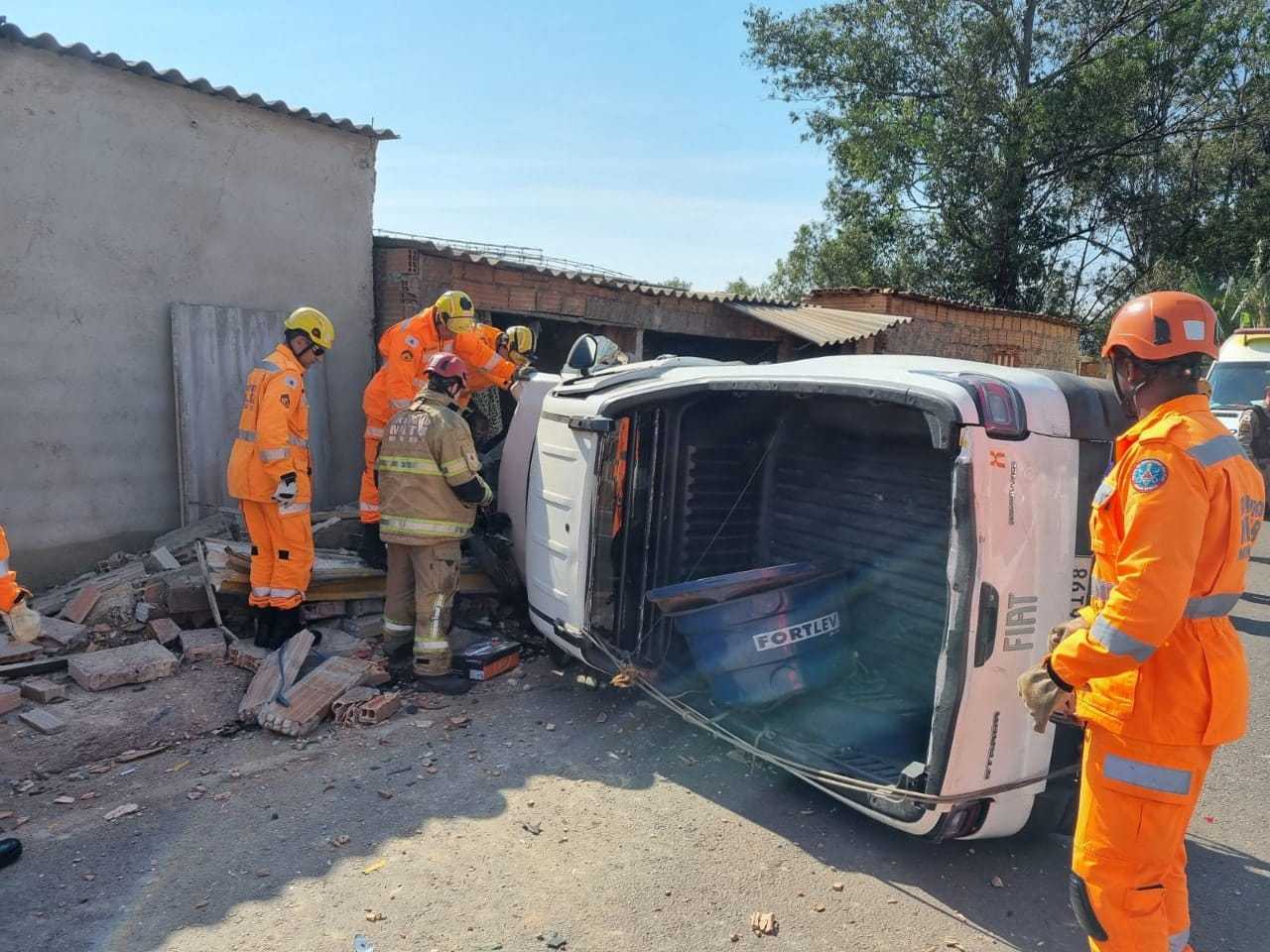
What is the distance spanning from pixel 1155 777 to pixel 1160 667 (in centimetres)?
28

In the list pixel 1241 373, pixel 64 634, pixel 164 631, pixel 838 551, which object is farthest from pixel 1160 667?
pixel 1241 373

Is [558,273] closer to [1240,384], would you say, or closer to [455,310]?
[455,310]

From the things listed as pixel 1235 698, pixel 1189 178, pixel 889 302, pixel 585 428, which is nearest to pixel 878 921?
pixel 1235 698

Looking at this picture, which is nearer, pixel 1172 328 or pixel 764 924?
pixel 1172 328

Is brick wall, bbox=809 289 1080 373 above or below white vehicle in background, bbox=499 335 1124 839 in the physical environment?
above

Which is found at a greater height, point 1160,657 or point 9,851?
point 1160,657

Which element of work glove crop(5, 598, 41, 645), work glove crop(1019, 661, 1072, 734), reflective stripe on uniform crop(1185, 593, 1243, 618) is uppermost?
reflective stripe on uniform crop(1185, 593, 1243, 618)

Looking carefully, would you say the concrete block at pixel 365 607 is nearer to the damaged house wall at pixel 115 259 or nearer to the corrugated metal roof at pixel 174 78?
the damaged house wall at pixel 115 259

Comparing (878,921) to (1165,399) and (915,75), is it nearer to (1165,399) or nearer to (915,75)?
(1165,399)

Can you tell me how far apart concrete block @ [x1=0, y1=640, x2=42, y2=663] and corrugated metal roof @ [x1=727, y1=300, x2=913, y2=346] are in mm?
7285

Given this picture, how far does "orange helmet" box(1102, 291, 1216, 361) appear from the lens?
238cm

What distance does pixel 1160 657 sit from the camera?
2283mm

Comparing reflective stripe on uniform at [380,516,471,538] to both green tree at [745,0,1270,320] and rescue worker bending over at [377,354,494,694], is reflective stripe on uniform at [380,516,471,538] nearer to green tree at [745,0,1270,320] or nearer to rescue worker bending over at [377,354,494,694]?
rescue worker bending over at [377,354,494,694]

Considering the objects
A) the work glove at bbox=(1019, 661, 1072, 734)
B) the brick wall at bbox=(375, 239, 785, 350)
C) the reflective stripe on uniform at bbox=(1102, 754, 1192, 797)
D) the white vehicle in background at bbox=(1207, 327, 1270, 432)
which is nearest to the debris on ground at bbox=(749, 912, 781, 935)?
the work glove at bbox=(1019, 661, 1072, 734)
